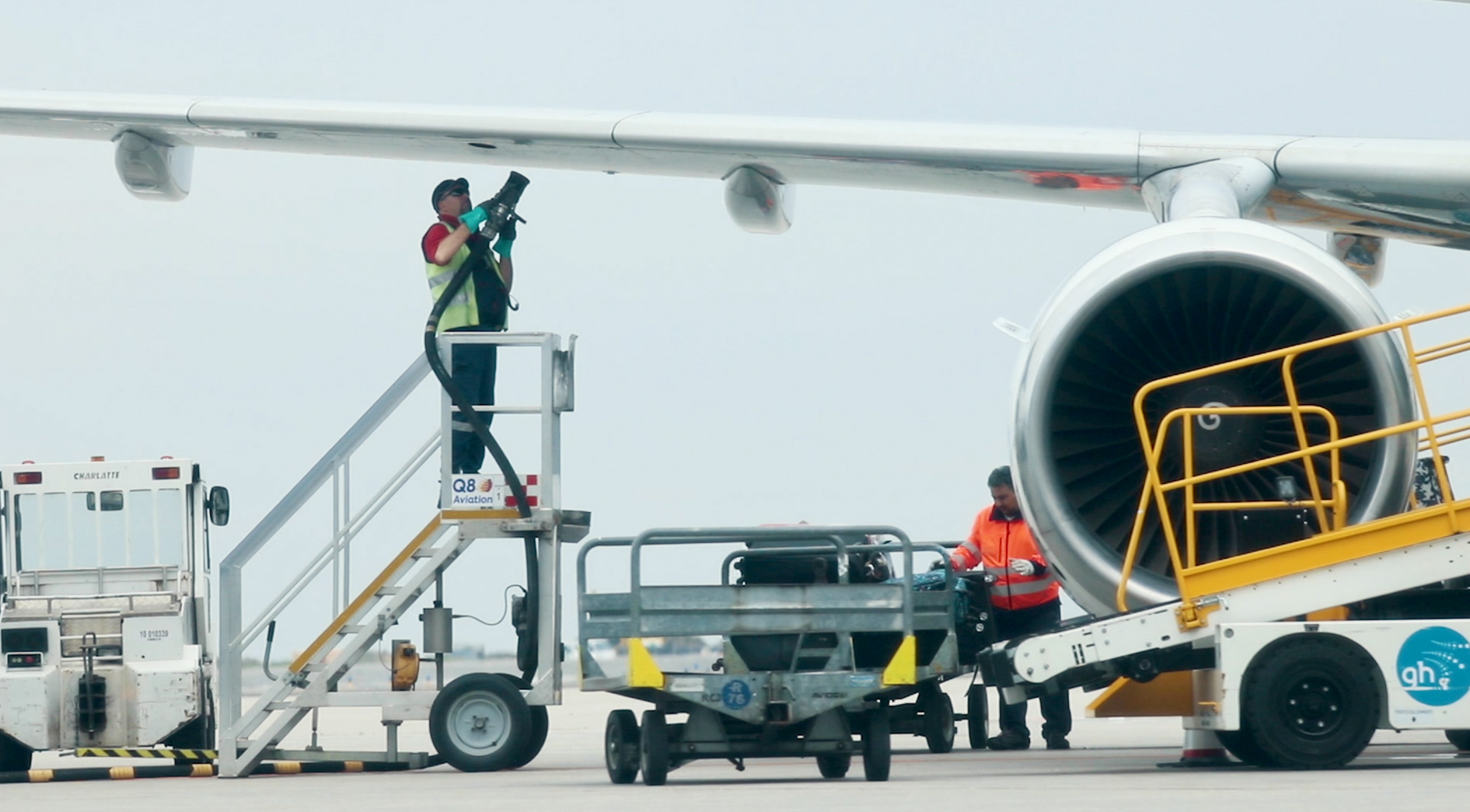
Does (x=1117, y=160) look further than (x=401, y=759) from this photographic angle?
No

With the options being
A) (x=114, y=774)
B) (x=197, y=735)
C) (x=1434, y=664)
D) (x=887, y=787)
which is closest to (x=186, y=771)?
(x=114, y=774)

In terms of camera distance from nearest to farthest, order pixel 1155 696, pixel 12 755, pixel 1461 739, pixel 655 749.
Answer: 1. pixel 655 749
2. pixel 1155 696
3. pixel 1461 739
4. pixel 12 755

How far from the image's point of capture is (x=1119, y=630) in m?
9.27

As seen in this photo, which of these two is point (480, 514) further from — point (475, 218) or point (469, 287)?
point (475, 218)

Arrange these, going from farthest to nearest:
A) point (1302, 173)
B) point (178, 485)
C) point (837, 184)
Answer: point (178, 485) → point (837, 184) → point (1302, 173)

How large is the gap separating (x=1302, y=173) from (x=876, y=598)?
10.3 feet

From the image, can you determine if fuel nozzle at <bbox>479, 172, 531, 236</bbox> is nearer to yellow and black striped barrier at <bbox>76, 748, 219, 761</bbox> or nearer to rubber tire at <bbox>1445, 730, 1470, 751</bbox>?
yellow and black striped barrier at <bbox>76, 748, 219, 761</bbox>

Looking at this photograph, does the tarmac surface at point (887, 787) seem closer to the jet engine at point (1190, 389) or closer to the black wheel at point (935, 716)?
the black wheel at point (935, 716)

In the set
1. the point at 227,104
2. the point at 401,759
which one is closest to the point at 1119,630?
the point at 401,759

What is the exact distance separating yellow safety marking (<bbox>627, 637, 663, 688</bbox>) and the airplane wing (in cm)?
320

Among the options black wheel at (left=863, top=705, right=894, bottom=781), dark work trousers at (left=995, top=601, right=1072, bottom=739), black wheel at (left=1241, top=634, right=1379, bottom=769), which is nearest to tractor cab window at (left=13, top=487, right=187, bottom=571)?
dark work trousers at (left=995, top=601, right=1072, bottom=739)

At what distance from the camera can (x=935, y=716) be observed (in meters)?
11.3

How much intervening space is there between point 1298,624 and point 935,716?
8.67 ft

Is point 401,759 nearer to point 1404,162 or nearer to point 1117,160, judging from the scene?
point 1117,160
